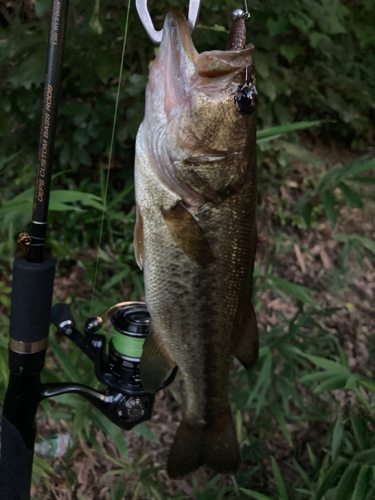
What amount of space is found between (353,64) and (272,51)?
126 centimetres

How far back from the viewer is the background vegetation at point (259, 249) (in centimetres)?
169

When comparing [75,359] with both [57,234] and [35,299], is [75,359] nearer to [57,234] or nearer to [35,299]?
[35,299]

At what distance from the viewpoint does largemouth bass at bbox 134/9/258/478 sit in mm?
932

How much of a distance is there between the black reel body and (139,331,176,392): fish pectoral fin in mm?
35

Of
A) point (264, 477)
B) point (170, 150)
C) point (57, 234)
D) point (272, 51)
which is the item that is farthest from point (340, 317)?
point (170, 150)

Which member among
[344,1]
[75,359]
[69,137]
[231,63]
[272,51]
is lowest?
[75,359]

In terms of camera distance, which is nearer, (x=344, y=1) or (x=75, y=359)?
(x=75, y=359)

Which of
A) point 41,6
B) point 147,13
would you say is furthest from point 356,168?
point 41,6

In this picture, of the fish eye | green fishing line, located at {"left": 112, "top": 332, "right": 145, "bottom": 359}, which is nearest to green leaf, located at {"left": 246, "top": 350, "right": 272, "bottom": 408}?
green fishing line, located at {"left": 112, "top": 332, "right": 145, "bottom": 359}

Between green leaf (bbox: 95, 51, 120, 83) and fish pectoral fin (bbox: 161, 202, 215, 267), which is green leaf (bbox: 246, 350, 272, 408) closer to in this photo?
fish pectoral fin (bbox: 161, 202, 215, 267)

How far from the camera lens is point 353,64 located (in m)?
3.06

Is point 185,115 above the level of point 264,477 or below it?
above

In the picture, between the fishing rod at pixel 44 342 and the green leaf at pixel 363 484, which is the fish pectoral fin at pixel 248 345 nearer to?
the fishing rod at pixel 44 342

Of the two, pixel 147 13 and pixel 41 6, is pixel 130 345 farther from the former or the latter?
pixel 41 6
